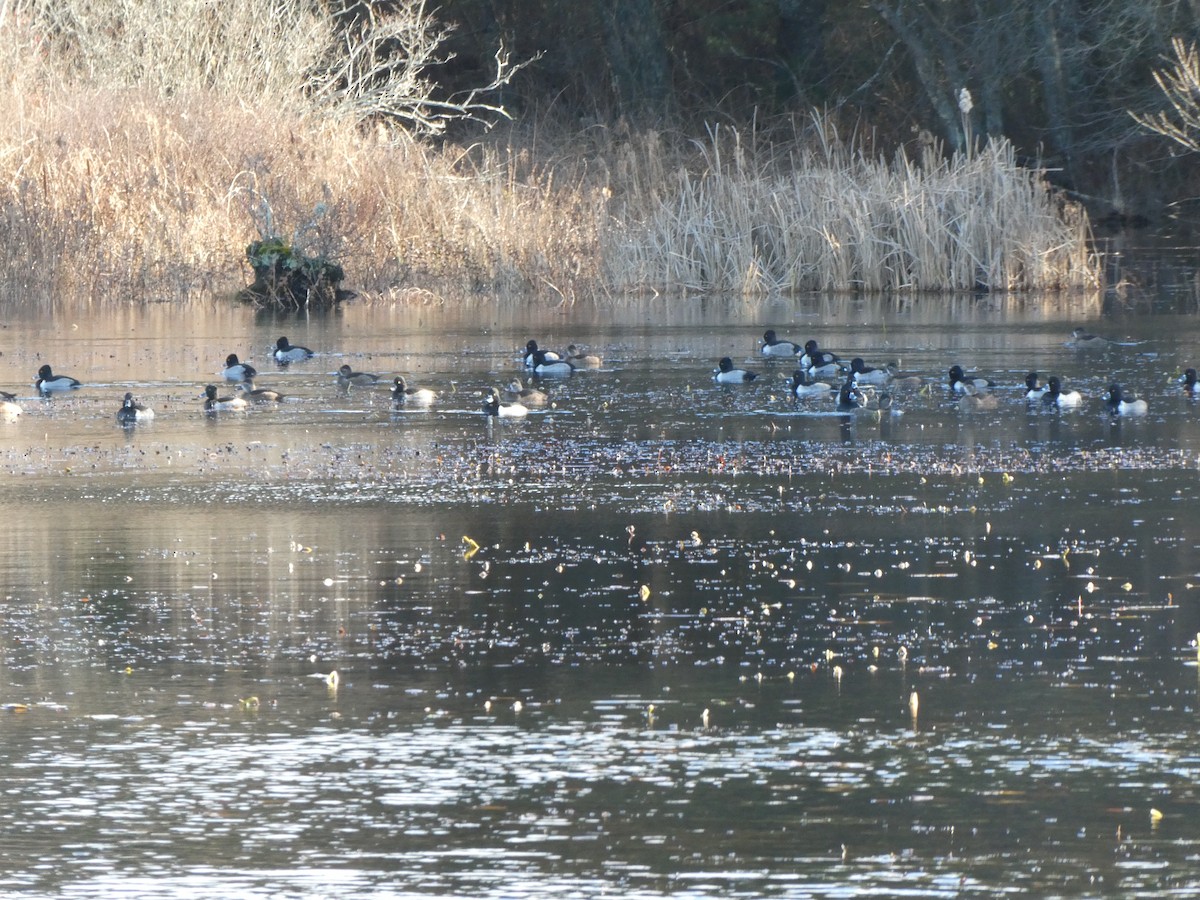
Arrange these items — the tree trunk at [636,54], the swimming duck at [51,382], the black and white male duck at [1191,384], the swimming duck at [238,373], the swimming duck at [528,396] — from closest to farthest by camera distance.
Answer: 1. the swimming duck at [528,396]
2. the black and white male duck at [1191,384]
3. the swimming duck at [51,382]
4. the swimming duck at [238,373]
5. the tree trunk at [636,54]

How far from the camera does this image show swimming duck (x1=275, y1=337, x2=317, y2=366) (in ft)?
65.0

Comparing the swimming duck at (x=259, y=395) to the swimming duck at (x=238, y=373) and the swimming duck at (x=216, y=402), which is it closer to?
the swimming duck at (x=216, y=402)

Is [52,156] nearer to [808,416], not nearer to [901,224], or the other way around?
[901,224]

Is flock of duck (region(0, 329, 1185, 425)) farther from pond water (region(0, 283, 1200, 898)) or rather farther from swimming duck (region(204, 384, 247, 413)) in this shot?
pond water (region(0, 283, 1200, 898))

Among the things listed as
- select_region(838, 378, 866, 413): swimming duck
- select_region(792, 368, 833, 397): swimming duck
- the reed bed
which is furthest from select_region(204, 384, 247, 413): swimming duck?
the reed bed

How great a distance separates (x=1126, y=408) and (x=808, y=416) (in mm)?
2241

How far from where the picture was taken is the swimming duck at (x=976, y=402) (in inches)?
608

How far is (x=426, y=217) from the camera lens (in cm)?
2920

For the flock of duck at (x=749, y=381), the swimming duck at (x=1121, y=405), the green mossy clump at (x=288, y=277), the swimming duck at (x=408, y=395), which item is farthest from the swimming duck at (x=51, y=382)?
the green mossy clump at (x=288, y=277)

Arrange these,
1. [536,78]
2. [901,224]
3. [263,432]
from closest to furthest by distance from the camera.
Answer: [263,432], [901,224], [536,78]

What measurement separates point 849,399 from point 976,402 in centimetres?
93

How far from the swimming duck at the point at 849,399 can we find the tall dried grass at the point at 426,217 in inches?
452

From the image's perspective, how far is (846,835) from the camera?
18.3 feet

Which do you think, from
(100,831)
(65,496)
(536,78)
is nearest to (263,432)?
(65,496)
